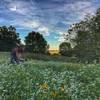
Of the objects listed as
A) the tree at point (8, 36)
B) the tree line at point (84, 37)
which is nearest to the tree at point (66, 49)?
the tree line at point (84, 37)

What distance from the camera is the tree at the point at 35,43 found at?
6064 cm

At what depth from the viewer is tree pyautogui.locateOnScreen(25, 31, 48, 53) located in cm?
6064

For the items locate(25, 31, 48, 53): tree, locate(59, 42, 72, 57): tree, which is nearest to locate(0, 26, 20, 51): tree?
locate(25, 31, 48, 53): tree

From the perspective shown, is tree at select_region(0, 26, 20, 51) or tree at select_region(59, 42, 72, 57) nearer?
tree at select_region(59, 42, 72, 57)

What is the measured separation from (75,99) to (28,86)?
175 cm

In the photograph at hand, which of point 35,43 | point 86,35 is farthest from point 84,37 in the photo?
point 35,43

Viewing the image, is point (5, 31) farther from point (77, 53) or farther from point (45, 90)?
point (45, 90)

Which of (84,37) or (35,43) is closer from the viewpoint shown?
(84,37)

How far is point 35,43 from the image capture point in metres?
64.2

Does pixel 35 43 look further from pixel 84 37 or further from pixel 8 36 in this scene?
pixel 84 37

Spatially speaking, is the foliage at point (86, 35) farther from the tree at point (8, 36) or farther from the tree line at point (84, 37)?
the tree at point (8, 36)

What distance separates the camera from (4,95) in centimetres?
848

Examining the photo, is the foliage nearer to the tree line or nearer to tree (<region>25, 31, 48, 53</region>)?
the tree line

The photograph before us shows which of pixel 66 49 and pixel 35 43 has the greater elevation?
pixel 35 43
